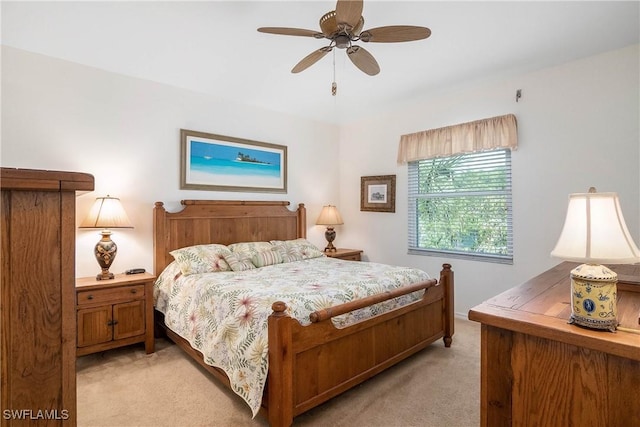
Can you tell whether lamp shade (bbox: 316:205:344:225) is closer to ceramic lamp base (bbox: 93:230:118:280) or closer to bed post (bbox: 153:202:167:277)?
bed post (bbox: 153:202:167:277)

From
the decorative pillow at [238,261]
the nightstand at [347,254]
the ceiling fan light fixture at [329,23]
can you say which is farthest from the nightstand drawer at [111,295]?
the ceiling fan light fixture at [329,23]

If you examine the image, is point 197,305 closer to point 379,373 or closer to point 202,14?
point 379,373

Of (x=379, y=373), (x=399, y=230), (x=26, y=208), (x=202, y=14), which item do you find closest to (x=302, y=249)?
(x=399, y=230)

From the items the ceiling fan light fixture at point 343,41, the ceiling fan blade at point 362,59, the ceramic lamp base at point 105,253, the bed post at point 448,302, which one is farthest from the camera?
the bed post at point 448,302

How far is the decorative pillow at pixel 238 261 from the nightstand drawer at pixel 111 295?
79 centimetres

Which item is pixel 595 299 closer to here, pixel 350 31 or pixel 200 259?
pixel 350 31

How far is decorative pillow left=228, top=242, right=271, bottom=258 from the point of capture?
3527mm

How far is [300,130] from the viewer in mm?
4711

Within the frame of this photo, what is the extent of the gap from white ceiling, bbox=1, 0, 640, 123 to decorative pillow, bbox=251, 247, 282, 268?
72.4 inches

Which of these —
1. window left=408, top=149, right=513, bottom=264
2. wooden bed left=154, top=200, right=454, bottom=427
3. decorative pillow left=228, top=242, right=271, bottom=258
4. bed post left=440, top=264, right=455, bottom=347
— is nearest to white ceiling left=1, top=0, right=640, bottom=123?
window left=408, top=149, right=513, bottom=264

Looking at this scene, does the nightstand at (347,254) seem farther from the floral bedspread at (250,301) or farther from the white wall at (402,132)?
the floral bedspread at (250,301)

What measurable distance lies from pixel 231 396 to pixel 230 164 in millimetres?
2568

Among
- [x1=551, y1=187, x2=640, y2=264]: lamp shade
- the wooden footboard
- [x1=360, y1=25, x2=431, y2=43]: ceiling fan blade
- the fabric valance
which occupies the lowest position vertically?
the wooden footboard

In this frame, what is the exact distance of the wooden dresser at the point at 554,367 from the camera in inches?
39.3
